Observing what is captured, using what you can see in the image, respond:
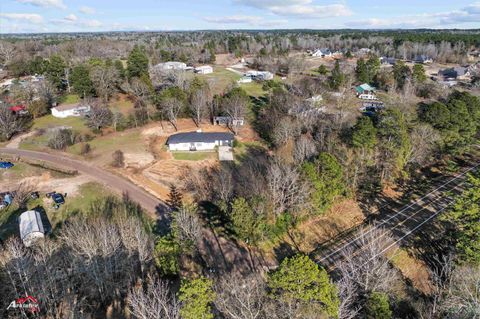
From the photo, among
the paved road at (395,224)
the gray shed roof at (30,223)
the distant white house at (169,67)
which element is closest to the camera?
the gray shed roof at (30,223)

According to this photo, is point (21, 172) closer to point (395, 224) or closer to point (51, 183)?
point (51, 183)

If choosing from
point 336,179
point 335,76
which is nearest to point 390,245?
point 336,179

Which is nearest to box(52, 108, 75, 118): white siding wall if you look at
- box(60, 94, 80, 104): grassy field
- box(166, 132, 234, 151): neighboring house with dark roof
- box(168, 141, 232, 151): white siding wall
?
box(60, 94, 80, 104): grassy field

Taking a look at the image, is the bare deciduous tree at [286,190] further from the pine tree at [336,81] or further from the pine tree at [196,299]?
the pine tree at [336,81]

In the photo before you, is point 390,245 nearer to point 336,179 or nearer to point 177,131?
point 336,179

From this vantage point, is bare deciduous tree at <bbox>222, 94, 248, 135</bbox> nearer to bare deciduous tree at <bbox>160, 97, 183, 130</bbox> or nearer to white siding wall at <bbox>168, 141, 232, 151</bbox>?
white siding wall at <bbox>168, 141, 232, 151</bbox>

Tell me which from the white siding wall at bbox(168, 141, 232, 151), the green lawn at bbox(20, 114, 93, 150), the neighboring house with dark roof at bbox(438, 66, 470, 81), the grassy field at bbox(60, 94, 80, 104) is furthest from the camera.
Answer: the neighboring house with dark roof at bbox(438, 66, 470, 81)

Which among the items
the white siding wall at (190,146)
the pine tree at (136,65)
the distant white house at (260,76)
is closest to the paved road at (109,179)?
the white siding wall at (190,146)
